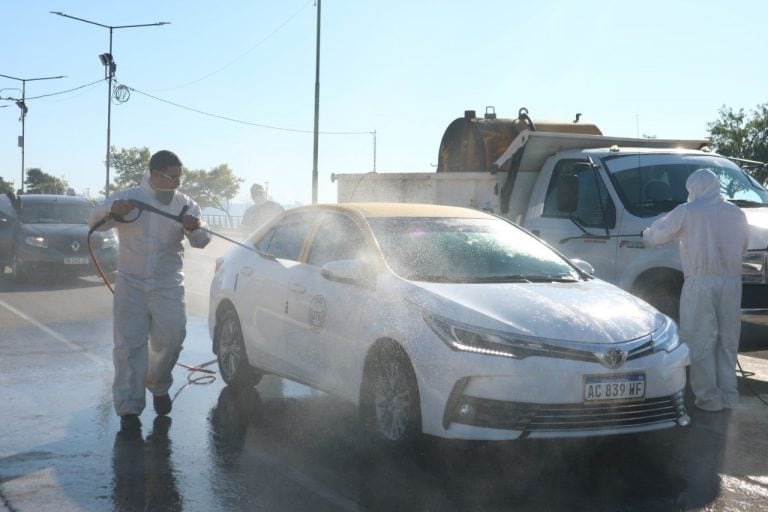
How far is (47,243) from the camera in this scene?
18.4 meters

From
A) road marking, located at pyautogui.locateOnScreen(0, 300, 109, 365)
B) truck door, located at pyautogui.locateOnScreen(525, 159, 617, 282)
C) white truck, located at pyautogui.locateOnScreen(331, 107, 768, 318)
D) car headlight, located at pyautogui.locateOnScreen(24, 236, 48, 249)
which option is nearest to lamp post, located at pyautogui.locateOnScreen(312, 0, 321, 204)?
car headlight, located at pyautogui.locateOnScreen(24, 236, 48, 249)

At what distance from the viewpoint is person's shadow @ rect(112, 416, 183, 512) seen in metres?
5.04

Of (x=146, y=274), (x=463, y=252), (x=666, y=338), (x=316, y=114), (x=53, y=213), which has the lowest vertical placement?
(x=666, y=338)

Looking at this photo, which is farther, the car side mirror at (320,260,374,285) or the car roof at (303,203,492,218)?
the car roof at (303,203,492,218)

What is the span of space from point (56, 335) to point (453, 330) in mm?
7070

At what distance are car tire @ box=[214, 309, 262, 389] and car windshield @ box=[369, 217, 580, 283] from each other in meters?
1.76

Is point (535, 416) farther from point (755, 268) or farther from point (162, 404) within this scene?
point (755, 268)

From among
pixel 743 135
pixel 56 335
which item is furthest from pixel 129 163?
pixel 56 335

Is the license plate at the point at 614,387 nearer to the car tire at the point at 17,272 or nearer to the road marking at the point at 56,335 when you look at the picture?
the road marking at the point at 56,335

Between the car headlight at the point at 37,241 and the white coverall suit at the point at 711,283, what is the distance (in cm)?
1347

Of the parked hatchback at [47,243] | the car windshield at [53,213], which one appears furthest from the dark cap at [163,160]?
the car windshield at [53,213]

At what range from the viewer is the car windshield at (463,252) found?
21.0 ft

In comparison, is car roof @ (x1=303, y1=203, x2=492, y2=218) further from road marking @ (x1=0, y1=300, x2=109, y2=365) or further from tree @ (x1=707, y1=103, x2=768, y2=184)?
tree @ (x1=707, y1=103, x2=768, y2=184)

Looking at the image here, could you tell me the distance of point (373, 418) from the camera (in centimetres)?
607
